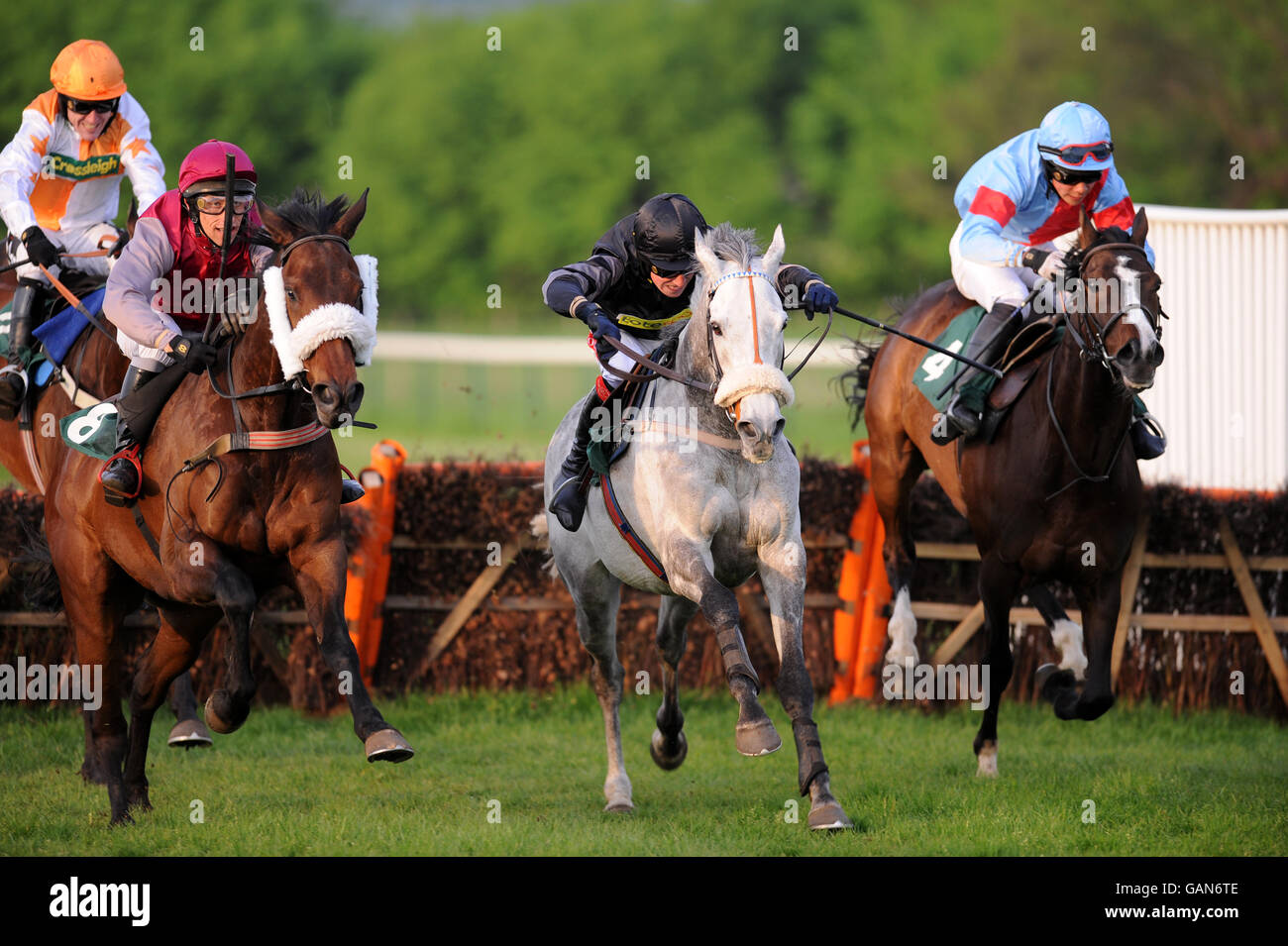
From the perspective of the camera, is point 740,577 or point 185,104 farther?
point 185,104

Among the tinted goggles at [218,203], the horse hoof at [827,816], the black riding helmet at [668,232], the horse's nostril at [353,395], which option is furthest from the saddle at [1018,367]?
the tinted goggles at [218,203]

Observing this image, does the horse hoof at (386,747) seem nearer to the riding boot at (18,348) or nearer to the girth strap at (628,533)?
the girth strap at (628,533)

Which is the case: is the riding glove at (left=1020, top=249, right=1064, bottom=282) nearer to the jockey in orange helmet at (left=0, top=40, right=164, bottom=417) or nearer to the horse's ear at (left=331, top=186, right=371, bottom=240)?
the horse's ear at (left=331, top=186, right=371, bottom=240)

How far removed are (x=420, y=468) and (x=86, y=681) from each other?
132 inches

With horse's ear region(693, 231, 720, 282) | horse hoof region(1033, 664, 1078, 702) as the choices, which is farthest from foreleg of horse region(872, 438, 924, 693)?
horse's ear region(693, 231, 720, 282)

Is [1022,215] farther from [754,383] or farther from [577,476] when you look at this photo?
[754,383]

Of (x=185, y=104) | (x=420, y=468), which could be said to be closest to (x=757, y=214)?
(x=185, y=104)

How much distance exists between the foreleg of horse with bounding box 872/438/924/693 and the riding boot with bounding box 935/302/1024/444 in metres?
1.13

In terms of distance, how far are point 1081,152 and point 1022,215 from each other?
82 centimetres

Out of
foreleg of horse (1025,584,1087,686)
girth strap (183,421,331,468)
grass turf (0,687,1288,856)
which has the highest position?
girth strap (183,421,331,468)

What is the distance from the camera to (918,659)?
10031 mm

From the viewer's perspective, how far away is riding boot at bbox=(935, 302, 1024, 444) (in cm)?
798
